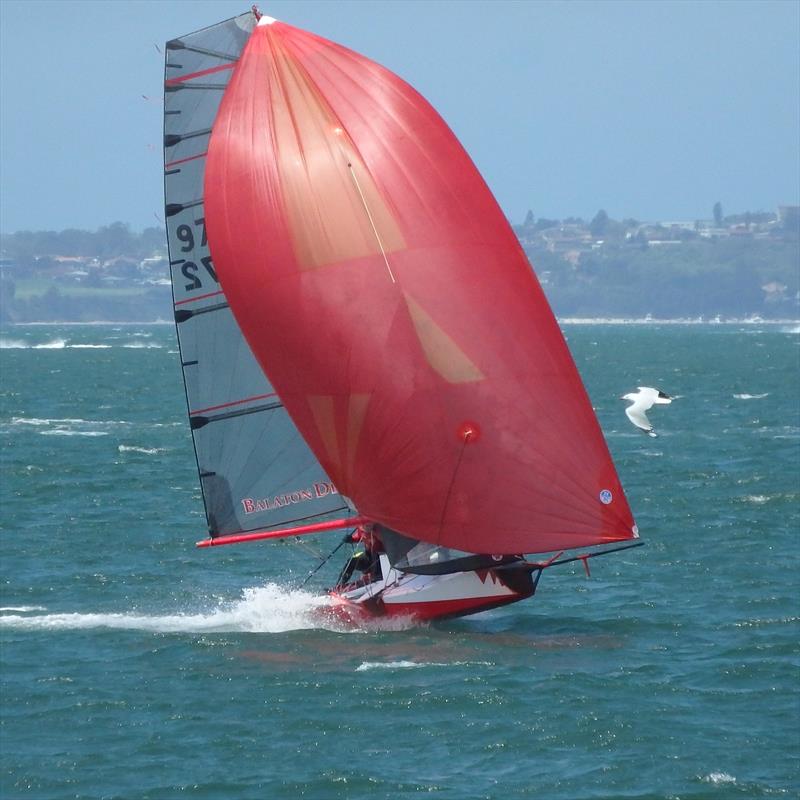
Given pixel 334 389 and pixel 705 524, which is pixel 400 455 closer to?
pixel 334 389

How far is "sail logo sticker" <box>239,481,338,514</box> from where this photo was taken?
2831 centimetres

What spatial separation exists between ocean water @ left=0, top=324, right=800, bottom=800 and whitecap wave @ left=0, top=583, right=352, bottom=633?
0.22 ft

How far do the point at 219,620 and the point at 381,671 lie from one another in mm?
4686

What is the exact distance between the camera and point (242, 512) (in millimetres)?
28703

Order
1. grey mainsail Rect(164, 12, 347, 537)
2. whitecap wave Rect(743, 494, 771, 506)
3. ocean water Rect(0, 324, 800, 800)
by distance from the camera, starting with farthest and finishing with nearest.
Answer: whitecap wave Rect(743, 494, 771, 506) → grey mainsail Rect(164, 12, 347, 537) → ocean water Rect(0, 324, 800, 800)

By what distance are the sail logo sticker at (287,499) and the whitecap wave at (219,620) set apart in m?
1.73

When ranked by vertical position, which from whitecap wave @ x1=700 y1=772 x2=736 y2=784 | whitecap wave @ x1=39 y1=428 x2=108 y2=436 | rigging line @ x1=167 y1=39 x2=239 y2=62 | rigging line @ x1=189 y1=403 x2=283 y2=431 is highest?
rigging line @ x1=167 y1=39 x2=239 y2=62

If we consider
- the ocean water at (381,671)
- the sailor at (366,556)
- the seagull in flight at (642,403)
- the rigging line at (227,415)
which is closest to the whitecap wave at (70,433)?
the ocean water at (381,671)

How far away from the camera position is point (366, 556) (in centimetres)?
2856

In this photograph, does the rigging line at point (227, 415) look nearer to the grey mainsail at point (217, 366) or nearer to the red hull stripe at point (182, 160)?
the grey mainsail at point (217, 366)

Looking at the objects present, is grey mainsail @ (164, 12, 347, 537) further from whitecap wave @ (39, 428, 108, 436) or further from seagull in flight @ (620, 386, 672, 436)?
whitecap wave @ (39, 428, 108, 436)

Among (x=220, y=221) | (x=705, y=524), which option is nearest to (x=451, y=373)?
(x=220, y=221)

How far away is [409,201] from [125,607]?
8.92 metres

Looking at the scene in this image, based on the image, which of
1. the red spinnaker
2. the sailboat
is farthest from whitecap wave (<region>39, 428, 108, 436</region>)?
the red spinnaker
